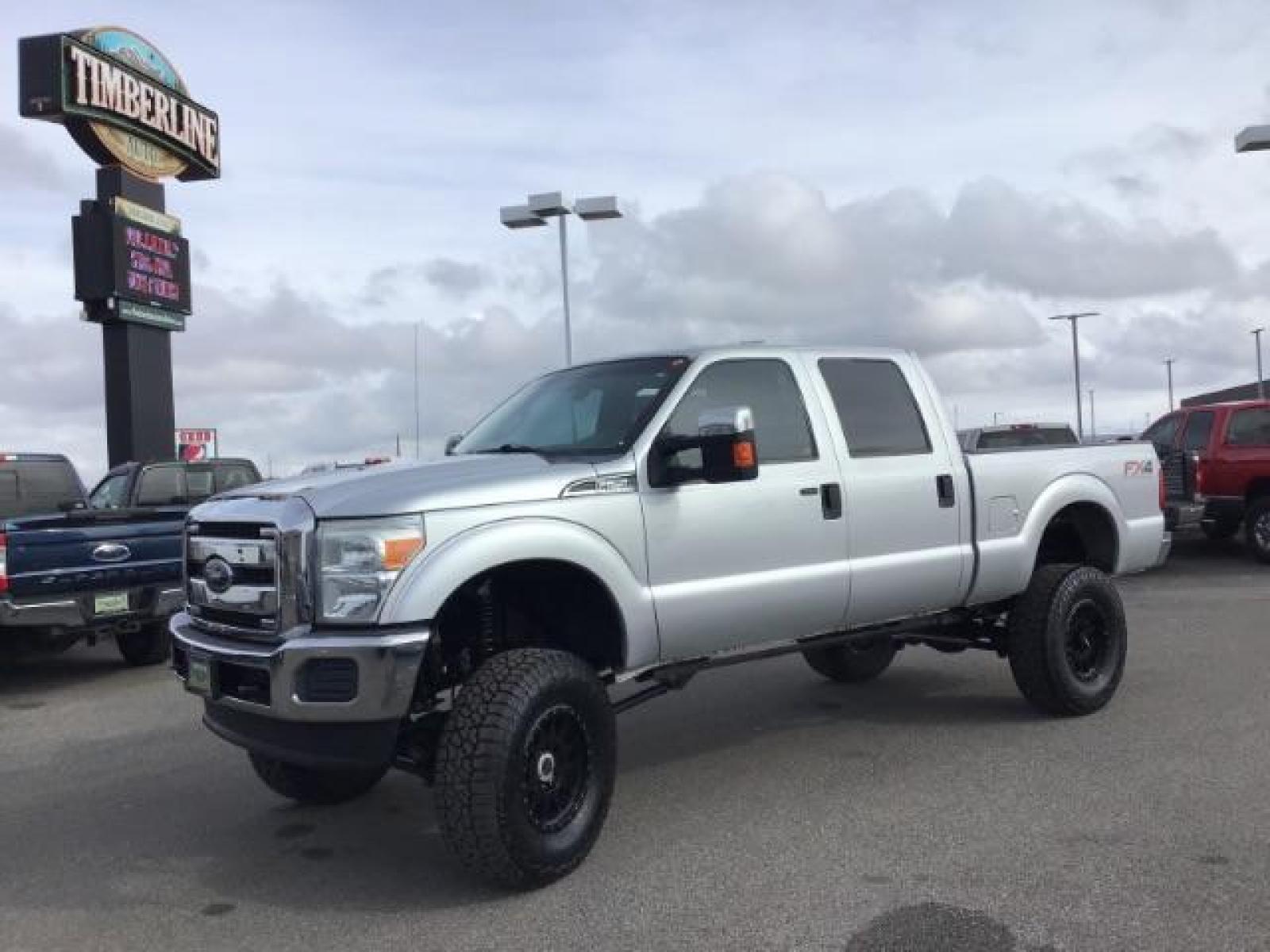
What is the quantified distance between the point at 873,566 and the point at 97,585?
596 centimetres

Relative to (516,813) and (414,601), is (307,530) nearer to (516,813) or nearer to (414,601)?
(414,601)

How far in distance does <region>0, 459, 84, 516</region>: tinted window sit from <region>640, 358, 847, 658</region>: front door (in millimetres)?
7560

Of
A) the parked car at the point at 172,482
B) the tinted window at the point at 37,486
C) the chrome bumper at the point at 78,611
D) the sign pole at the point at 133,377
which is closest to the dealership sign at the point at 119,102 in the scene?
the sign pole at the point at 133,377

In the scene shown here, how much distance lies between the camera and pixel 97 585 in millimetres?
8594

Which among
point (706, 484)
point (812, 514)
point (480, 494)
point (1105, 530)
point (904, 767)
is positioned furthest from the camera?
point (1105, 530)

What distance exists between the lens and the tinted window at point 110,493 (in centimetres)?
1152

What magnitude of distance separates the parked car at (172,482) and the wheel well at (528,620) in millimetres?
6779

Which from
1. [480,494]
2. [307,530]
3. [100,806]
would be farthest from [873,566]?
[100,806]

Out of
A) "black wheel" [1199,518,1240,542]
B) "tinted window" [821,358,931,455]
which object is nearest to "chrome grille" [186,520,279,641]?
"tinted window" [821,358,931,455]

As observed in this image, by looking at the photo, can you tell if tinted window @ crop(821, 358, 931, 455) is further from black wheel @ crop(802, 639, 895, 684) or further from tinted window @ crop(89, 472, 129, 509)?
tinted window @ crop(89, 472, 129, 509)

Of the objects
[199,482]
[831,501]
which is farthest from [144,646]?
[831,501]

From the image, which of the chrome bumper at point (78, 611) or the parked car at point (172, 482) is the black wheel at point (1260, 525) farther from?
the chrome bumper at point (78, 611)

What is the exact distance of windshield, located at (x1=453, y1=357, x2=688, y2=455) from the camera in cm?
511

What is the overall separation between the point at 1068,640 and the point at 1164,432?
31.9 feet
